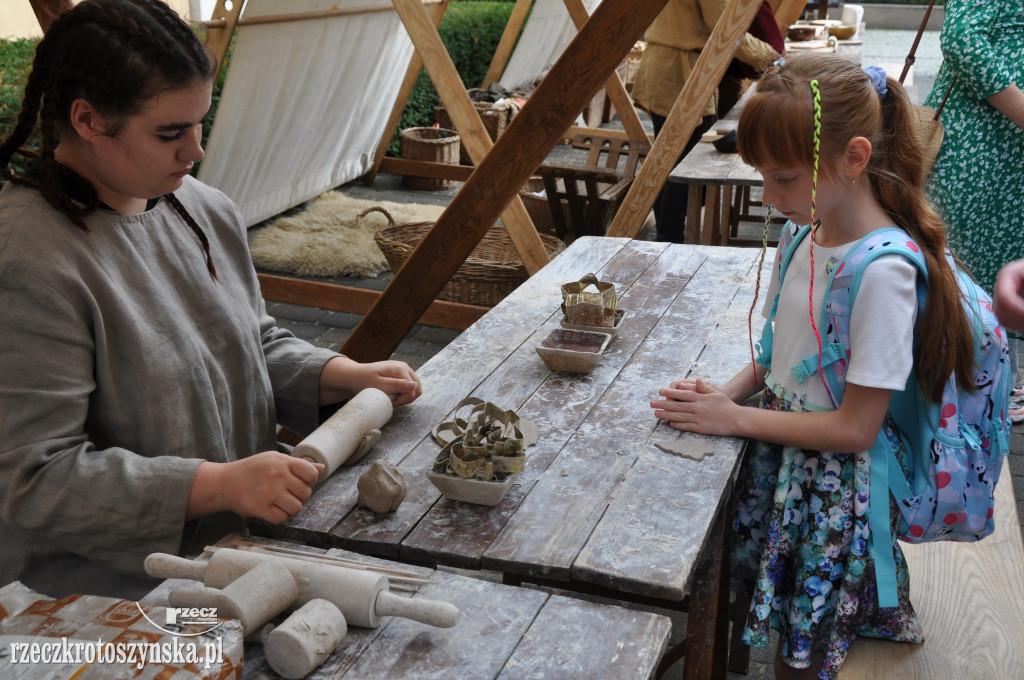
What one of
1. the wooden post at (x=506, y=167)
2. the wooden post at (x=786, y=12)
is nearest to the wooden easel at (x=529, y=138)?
the wooden post at (x=506, y=167)

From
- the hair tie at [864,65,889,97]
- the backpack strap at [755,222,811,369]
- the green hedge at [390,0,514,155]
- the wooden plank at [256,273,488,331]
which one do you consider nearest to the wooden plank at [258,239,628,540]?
the backpack strap at [755,222,811,369]

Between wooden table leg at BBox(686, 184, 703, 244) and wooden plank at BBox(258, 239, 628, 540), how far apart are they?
1.83 m

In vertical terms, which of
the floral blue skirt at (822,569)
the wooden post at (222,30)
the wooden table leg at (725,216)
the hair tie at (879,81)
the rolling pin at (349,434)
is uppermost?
the hair tie at (879,81)

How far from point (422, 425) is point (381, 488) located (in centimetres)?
35

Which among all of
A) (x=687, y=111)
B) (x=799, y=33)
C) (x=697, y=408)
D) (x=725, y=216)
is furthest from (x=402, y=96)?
(x=697, y=408)

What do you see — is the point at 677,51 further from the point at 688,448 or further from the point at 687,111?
the point at 688,448

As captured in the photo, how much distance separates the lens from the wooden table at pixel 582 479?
1412 mm

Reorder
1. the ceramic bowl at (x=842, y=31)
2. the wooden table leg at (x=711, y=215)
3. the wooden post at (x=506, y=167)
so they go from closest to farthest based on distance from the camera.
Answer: the wooden post at (x=506, y=167)
the wooden table leg at (x=711, y=215)
the ceramic bowl at (x=842, y=31)

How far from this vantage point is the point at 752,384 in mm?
1935

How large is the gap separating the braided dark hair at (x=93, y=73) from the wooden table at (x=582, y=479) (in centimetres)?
67

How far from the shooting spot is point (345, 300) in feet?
15.6

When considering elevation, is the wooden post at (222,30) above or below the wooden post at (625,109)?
above

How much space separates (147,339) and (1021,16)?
8.86ft

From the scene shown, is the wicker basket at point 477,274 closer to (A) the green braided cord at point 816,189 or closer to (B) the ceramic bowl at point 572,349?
(B) the ceramic bowl at point 572,349
